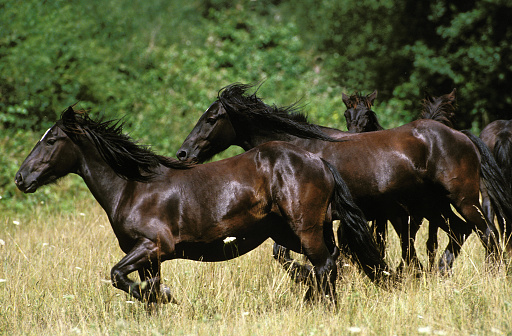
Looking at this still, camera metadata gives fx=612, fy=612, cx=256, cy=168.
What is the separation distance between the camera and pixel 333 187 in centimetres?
543

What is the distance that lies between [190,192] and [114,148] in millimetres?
777

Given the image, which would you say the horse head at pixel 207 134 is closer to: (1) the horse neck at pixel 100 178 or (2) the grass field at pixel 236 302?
(2) the grass field at pixel 236 302

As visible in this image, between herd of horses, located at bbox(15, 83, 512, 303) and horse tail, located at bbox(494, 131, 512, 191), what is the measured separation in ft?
4.01

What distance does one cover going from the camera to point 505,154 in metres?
7.61

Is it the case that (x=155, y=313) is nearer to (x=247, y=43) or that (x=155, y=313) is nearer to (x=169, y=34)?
(x=247, y=43)

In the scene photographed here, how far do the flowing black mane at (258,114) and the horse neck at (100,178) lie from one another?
6.25ft

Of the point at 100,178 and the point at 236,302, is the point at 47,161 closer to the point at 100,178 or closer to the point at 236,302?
the point at 100,178

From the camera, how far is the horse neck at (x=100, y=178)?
5312 mm

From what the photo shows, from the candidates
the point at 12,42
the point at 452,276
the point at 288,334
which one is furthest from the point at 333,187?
the point at 12,42

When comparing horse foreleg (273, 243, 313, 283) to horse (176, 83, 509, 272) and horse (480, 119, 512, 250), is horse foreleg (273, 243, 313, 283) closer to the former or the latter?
horse (176, 83, 509, 272)

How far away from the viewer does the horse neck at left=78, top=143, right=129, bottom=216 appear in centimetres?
531

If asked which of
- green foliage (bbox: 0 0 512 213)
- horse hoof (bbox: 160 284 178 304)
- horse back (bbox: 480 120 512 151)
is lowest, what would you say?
horse hoof (bbox: 160 284 178 304)

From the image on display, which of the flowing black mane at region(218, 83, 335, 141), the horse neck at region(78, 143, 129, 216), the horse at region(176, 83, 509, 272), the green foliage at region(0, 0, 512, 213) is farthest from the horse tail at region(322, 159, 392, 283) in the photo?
the green foliage at region(0, 0, 512, 213)

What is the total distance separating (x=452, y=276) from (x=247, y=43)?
16019 mm
